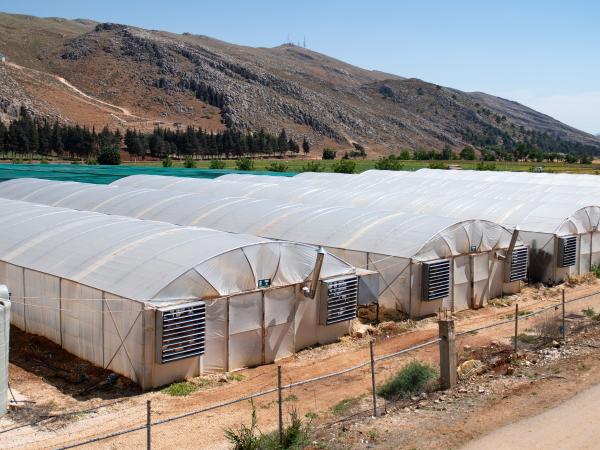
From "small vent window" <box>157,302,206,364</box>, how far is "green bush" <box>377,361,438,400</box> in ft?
14.8

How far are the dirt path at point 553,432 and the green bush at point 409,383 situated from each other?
2.43 metres

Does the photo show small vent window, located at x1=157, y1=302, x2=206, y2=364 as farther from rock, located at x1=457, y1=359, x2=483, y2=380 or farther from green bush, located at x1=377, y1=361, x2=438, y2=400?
rock, located at x1=457, y1=359, x2=483, y2=380

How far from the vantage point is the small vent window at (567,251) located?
95.7ft

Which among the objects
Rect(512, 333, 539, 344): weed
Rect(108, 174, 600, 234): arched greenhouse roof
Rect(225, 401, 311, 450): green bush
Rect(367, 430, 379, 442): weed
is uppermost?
Rect(108, 174, 600, 234): arched greenhouse roof

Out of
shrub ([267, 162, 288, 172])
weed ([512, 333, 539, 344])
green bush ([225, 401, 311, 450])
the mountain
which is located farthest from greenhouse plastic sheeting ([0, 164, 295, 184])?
the mountain

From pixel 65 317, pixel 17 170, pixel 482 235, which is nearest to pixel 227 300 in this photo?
pixel 65 317

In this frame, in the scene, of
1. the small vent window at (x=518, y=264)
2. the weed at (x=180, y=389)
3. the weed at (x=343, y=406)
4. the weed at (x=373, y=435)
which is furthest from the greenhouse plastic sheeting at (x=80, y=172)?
the weed at (x=373, y=435)

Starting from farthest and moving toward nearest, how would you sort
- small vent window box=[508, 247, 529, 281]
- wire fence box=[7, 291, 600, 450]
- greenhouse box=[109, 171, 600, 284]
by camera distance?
greenhouse box=[109, 171, 600, 284], small vent window box=[508, 247, 529, 281], wire fence box=[7, 291, 600, 450]

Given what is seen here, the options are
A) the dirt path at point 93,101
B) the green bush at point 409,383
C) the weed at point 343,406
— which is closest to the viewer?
the weed at point 343,406

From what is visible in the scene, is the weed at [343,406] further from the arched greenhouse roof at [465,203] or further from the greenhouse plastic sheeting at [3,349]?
the arched greenhouse roof at [465,203]

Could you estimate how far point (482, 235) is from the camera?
2553 cm

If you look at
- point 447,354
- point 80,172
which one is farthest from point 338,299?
point 80,172

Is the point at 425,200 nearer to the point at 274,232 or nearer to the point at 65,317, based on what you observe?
the point at 274,232

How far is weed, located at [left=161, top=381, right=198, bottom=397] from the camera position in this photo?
1588cm
